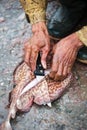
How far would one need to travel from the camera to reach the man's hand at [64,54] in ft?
7.53

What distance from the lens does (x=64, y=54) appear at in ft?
7.53

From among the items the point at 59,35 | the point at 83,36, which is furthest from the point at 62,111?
the point at 59,35

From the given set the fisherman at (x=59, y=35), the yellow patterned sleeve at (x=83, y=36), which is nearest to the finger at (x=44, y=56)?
the fisherman at (x=59, y=35)

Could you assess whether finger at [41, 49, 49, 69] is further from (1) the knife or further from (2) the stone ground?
(2) the stone ground

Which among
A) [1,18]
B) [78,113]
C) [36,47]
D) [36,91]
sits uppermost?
[36,47]

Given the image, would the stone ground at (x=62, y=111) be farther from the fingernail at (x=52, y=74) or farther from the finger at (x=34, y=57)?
the finger at (x=34, y=57)

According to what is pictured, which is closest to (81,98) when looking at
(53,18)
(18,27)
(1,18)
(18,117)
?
(18,117)

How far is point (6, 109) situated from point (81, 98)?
62cm

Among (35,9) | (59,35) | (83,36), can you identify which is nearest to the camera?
(83,36)

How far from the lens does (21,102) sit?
240 cm

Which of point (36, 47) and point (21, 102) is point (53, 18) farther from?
point (21, 102)

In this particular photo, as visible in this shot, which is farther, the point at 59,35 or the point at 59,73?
the point at 59,35

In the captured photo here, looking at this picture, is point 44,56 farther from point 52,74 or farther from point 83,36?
point 83,36

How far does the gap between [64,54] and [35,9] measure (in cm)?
47
